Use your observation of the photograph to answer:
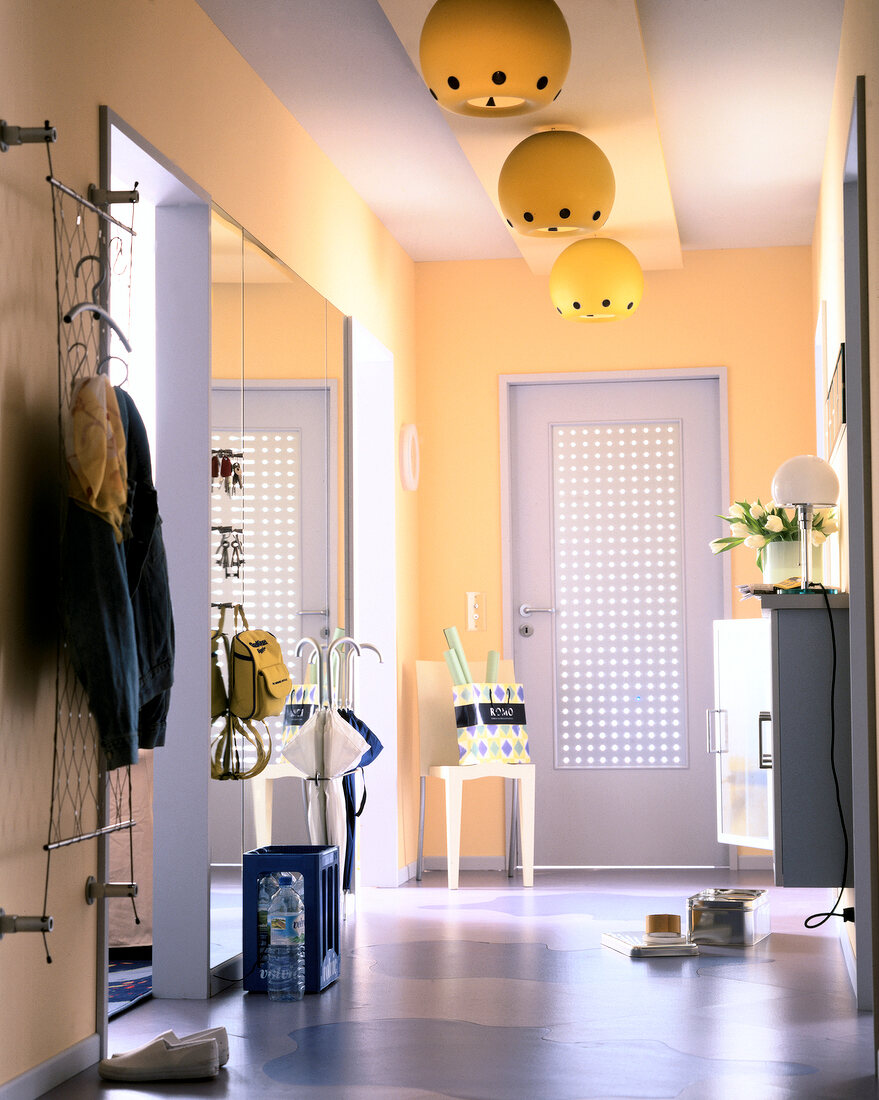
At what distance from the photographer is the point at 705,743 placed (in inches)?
238

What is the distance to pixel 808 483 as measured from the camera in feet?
12.9

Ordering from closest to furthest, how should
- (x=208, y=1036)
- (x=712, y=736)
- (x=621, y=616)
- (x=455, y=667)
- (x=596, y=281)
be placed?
1. (x=208, y=1036)
2. (x=596, y=281)
3. (x=455, y=667)
4. (x=712, y=736)
5. (x=621, y=616)

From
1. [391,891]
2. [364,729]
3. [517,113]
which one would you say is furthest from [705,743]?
[517,113]

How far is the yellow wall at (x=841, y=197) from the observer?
2.91 m

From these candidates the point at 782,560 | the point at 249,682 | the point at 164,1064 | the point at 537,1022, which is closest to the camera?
the point at 164,1064

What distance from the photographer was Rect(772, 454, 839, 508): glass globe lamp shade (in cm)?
394

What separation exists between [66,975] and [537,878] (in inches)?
127

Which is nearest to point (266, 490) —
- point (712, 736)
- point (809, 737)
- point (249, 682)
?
point (249, 682)

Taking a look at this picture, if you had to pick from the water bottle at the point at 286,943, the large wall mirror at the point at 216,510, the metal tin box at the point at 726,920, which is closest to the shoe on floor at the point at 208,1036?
the large wall mirror at the point at 216,510

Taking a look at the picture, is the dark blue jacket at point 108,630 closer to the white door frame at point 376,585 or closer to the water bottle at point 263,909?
the water bottle at point 263,909

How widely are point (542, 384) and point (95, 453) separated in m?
3.83

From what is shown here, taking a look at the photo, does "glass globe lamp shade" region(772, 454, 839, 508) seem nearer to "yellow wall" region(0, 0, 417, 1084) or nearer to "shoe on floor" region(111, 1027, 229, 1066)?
"yellow wall" region(0, 0, 417, 1084)

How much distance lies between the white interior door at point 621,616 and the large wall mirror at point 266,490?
5.48 feet

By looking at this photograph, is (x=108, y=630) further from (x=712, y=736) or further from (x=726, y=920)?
(x=712, y=736)
